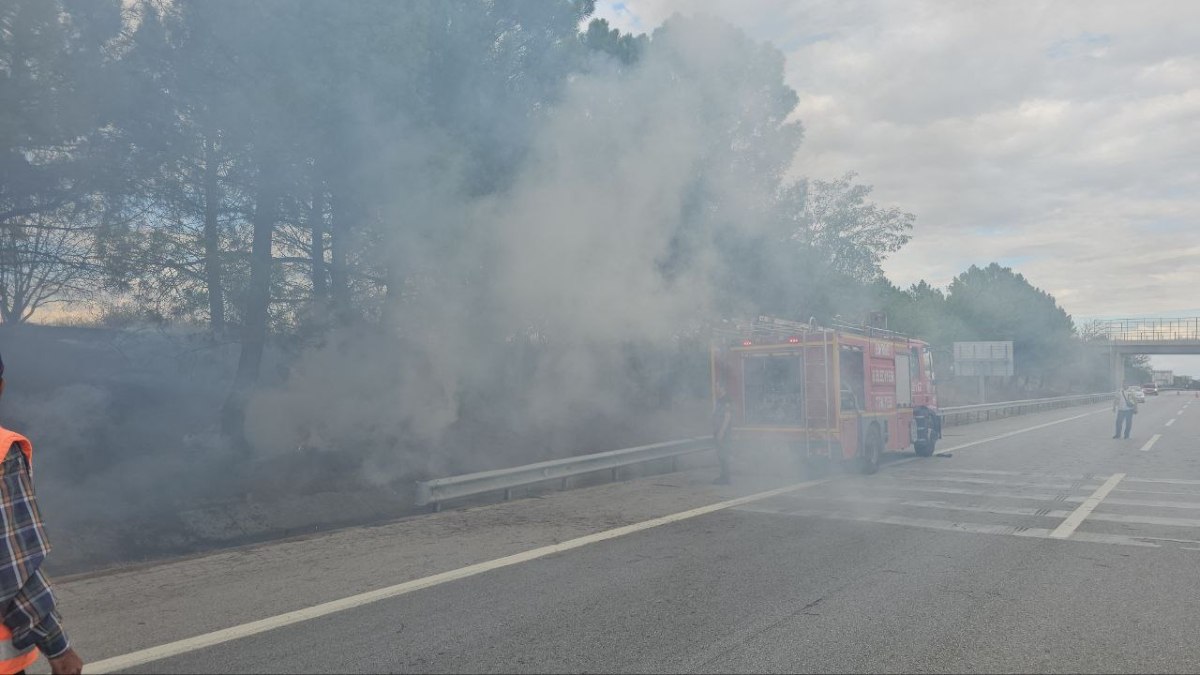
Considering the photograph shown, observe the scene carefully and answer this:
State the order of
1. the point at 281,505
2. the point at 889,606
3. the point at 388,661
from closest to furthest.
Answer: the point at 388,661, the point at 889,606, the point at 281,505

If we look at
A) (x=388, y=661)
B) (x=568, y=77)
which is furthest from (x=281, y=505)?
(x=568, y=77)

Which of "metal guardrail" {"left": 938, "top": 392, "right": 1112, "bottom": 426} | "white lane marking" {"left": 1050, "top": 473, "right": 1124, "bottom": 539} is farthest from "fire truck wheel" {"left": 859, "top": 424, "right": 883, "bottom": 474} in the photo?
"metal guardrail" {"left": 938, "top": 392, "right": 1112, "bottom": 426}

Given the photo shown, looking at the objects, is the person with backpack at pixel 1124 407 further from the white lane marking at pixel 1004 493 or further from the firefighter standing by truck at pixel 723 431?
the firefighter standing by truck at pixel 723 431

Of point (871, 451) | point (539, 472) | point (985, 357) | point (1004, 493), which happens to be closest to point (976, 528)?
point (1004, 493)

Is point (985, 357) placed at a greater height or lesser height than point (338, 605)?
greater

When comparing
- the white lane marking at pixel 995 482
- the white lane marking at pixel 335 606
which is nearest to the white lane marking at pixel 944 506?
the white lane marking at pixel 995 482

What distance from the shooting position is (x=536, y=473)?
9422mm

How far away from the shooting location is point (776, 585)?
5.13 metres

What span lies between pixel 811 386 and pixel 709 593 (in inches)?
248

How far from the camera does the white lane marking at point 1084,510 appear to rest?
6.94m

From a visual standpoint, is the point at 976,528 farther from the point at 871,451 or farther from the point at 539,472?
the point at 539,472

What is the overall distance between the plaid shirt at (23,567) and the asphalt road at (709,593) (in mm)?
1870

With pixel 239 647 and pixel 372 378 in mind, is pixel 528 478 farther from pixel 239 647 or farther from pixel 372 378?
pixel 239 647

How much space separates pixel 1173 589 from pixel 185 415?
1148cm
